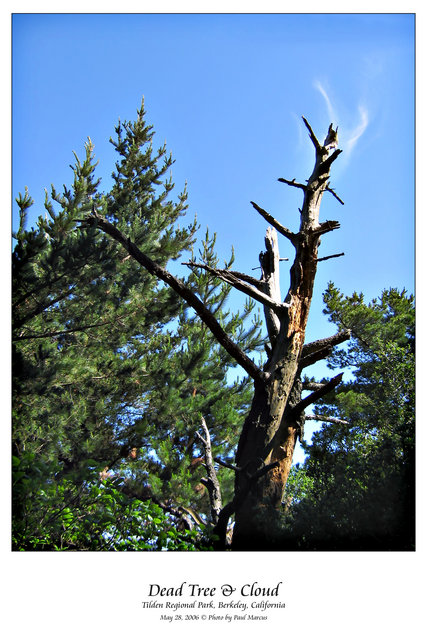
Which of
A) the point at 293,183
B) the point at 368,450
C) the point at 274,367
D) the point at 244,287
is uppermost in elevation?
the point at 293,183

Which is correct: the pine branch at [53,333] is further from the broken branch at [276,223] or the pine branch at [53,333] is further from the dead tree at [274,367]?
the broken branch at [276,223]

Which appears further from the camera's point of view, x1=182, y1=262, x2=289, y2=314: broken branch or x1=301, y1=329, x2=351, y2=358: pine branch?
x1=301, y1=329, x2=351, y2=358: pine branch

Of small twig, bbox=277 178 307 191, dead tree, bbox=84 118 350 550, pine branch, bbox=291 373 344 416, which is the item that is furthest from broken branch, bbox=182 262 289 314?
small twig, bbox=277 178 307 191

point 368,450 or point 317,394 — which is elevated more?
point 317,394

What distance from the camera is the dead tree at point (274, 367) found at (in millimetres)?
3027

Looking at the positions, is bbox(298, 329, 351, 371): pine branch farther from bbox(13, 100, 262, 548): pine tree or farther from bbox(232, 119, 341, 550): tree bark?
bbox(13, 100, 262, 548): pine tree

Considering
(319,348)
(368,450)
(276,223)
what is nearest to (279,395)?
(319,348)

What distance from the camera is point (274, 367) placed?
3336mm

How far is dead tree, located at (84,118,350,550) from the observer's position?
9.93 feet

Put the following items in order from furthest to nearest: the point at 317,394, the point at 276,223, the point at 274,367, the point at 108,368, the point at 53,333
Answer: the point at 108,368
the point at 53,333
the point at 276,223
the point at 274,367
the point at 317,394

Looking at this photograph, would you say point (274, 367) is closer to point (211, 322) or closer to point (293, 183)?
point (211, 322)

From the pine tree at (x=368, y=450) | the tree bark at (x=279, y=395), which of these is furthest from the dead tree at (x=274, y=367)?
the pine tree at (x=368, y=450)
